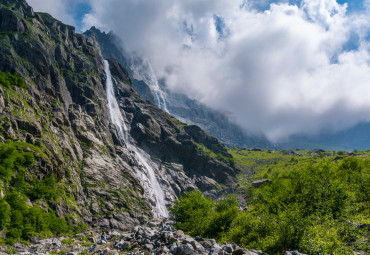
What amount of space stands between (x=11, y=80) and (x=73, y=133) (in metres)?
40.5

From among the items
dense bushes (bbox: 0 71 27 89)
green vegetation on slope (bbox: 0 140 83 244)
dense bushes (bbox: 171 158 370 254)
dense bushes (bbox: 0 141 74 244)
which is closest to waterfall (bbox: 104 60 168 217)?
green vegetation on slope (bbox: 0 140 83 244)

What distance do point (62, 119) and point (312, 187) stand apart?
12669 cm

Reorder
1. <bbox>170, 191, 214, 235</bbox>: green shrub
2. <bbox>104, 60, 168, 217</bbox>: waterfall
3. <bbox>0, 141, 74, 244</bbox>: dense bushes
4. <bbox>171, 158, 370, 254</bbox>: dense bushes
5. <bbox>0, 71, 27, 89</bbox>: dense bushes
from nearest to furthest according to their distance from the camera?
<bbox>171, 158, 370, 254</bbox>: dense bushes < <bbox>170, 191, 214, 235</bbox>: green shrub < <bbox>0, 141, 74, 244</bbox>: dense bushes < <bbox>0, 71, 27, 89</bbox>: dense bushes < <bbox>104, 60, 168, 217</bbox>: waterfall

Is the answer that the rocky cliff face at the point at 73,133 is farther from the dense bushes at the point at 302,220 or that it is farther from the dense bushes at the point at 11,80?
the dense bushes at the point at 302,220

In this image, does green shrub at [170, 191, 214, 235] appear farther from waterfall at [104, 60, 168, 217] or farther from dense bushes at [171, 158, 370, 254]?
waterfall at [104, 60, 168, 217]

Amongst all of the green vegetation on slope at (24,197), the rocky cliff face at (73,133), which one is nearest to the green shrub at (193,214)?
the green vegetation on slope at (24,197)

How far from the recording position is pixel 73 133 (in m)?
131

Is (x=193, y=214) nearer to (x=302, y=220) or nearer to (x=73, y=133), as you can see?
(x=302, y=220)

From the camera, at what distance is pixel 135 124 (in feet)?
649

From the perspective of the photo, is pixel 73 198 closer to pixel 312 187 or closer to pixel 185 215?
pixel 185 215

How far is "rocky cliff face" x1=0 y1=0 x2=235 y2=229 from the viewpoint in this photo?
9212cm

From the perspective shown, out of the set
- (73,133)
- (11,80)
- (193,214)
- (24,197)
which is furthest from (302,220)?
(73,133)

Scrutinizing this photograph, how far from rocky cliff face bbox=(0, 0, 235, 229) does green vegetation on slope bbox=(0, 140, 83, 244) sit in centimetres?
232

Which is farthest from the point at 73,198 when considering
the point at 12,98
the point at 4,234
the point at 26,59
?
→ the point at 26,59
